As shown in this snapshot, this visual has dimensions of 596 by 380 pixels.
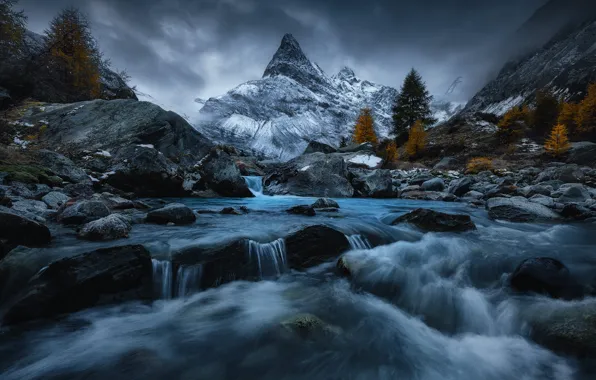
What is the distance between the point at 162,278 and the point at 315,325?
2470mm

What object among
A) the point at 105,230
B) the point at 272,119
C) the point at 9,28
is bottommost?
the point at 105,230

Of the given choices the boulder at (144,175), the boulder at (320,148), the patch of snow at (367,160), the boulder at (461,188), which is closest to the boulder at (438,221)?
the boulder at (461,188)

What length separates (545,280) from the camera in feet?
12.3

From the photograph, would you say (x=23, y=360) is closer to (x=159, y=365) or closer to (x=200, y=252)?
(x=159, y=365)

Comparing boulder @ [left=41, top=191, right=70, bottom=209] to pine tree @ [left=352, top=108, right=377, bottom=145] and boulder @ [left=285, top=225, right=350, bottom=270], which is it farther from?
pine tree @ [left=352, top=108, right=377, bottom=145]

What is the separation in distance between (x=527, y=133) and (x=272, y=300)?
128ft

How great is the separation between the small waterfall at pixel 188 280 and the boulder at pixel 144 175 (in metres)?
8.53

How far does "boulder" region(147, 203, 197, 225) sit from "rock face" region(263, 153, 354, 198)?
30.3ft

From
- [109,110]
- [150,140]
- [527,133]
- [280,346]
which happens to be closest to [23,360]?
[280,346]

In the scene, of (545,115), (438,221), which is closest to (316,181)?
(438,221)

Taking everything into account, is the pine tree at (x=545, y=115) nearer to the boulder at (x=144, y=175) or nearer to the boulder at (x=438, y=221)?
the boulder at (x=438, y=221)

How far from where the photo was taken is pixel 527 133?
3036cm

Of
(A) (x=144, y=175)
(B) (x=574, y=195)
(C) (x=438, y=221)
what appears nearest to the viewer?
(C) (x=438, y=221)

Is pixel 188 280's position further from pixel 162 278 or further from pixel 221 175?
pixel 221 175
